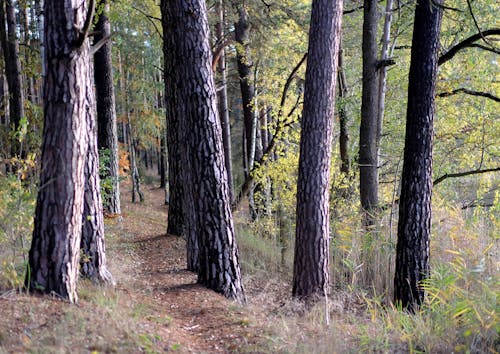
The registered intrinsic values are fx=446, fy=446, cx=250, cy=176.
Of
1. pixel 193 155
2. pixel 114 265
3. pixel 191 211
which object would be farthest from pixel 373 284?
pixel 114 265

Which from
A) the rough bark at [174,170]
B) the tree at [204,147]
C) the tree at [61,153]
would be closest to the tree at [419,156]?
the tree at [204,147]

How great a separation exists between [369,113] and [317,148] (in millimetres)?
3200

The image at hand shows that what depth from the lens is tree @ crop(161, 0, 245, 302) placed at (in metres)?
6.05

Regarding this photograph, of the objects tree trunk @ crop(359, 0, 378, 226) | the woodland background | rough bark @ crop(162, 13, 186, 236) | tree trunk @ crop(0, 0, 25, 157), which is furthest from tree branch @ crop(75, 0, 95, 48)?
tree trunk @ crop(0, 0, 25, 157)

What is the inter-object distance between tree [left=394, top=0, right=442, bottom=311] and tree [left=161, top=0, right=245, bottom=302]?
7.85ft

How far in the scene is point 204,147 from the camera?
6.10 meters

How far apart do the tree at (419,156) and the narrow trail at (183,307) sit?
241 cm

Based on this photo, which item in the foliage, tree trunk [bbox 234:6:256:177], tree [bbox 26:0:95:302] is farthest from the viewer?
tree trunk [bbox 234:6:256:177]

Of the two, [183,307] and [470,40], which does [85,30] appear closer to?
[183,307]

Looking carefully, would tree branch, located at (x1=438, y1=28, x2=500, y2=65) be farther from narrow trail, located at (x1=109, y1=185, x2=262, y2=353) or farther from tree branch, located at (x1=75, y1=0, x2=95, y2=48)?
tree branch, located at (x1=75, y1=0, x2=95, y2=48)

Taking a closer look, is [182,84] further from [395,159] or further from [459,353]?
[395,159]

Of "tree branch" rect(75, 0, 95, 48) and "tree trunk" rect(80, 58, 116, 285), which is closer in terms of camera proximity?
"tree branch" rect(75, 0, 95, 48)

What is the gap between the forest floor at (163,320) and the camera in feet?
12.1

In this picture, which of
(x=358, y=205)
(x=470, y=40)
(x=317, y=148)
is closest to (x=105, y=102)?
(x=358, y=205)
